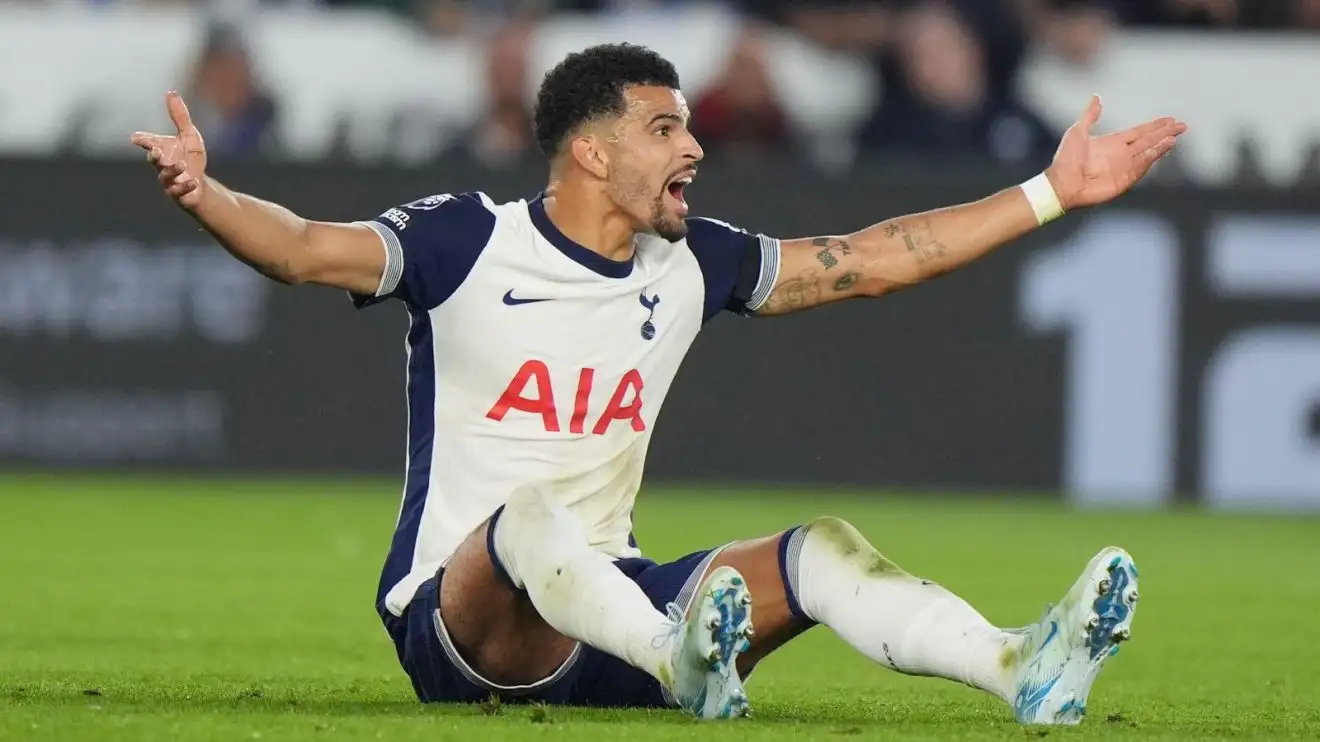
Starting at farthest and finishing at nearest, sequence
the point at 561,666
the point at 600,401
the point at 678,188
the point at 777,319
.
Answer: the point at 777,319, the point at 678,188, the point at 600,401, the point at 561,666

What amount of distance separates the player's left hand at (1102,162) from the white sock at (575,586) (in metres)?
1.63

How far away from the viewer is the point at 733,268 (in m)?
5.84

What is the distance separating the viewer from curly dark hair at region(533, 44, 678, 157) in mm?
5723

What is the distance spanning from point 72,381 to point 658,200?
28.9 feet

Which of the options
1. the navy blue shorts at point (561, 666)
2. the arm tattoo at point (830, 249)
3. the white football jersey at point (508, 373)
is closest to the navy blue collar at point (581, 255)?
the white football jersey at point (508, 373)

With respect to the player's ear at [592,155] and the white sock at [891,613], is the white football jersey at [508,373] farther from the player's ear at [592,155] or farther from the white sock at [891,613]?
the white sock at [891,613]

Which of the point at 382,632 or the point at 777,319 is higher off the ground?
the point at 777,319

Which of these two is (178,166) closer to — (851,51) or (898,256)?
(898,256)

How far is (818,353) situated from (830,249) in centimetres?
826

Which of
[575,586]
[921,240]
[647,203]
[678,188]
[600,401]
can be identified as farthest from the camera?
[921,240]

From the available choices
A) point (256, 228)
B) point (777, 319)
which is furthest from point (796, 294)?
point (777, 319)

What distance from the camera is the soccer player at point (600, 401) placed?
490 centimetres

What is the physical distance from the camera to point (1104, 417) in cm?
1395

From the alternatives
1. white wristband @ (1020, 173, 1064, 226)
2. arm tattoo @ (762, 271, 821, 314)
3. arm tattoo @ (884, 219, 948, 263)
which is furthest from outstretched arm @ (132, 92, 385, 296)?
white wristband @ (1020, 173, 1064, 226)
